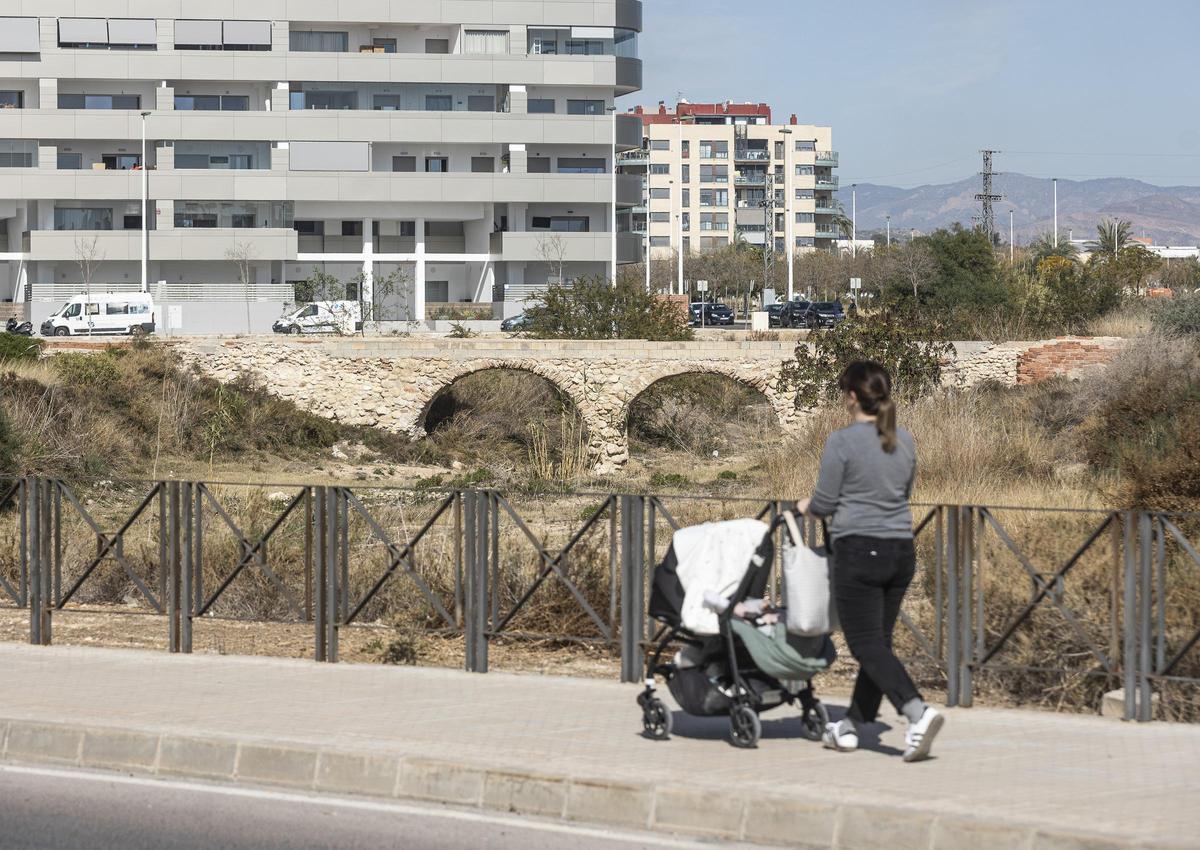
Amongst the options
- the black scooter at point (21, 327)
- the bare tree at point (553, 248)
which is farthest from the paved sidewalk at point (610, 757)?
the bare tree at point (553, 248)

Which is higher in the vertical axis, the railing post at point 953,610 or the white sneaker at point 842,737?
the railing post at point 953,610

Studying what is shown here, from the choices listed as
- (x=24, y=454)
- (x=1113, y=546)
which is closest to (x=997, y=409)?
(x=24, y=454)

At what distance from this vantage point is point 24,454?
24.1 m

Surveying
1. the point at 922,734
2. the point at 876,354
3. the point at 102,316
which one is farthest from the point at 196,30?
the point at 922,734

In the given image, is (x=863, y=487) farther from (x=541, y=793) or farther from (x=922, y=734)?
(x=541, y=793)

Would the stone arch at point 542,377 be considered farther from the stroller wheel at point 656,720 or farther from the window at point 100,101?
the window at point 100,101

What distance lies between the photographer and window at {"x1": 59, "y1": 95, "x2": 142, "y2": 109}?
69125mm

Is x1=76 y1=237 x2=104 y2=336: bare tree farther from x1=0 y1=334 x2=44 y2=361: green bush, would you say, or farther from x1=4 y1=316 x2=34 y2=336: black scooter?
x1=0 y1=334 x2=44 y2=361: green bush

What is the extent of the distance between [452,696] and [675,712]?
1.22 meters

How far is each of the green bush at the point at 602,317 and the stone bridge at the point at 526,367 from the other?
5943mm

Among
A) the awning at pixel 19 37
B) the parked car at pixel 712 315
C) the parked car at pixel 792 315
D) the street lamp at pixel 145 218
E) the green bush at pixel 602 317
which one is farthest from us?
the parked car at pixel 712 315

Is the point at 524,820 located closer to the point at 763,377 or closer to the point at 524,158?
the point at 763,377

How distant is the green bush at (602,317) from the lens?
149 feet

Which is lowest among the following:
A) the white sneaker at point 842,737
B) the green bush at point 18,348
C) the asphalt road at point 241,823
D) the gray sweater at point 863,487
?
the asphalt road at point 241,823
